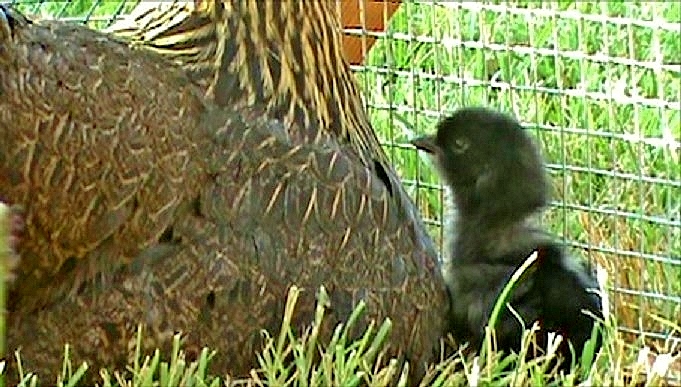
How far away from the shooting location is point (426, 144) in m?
2.53

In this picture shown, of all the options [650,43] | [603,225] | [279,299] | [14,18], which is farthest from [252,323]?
[650,43]

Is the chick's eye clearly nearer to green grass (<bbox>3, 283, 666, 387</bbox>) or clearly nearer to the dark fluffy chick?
the dark fluffy chick

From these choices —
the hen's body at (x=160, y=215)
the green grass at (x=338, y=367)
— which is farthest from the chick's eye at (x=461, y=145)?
the green grass at (x=338, y=367)

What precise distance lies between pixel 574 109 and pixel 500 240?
870 mm

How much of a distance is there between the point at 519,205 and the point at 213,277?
0.59m

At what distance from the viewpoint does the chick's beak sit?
2.52 m

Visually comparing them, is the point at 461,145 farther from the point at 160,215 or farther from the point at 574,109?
the point at 574,109

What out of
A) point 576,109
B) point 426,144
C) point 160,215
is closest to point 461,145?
point 426,144

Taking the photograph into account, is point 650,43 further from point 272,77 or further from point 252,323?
point 252,323

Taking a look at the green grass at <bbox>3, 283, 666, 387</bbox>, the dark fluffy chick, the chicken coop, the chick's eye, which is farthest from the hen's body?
the chicken coop

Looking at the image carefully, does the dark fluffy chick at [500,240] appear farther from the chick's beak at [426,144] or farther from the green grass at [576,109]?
the green grass at [576,109]

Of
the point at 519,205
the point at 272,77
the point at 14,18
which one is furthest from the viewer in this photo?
the point at 519,205

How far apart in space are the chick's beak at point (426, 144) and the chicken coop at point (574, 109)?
41 centimetres

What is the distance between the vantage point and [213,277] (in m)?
2.05
